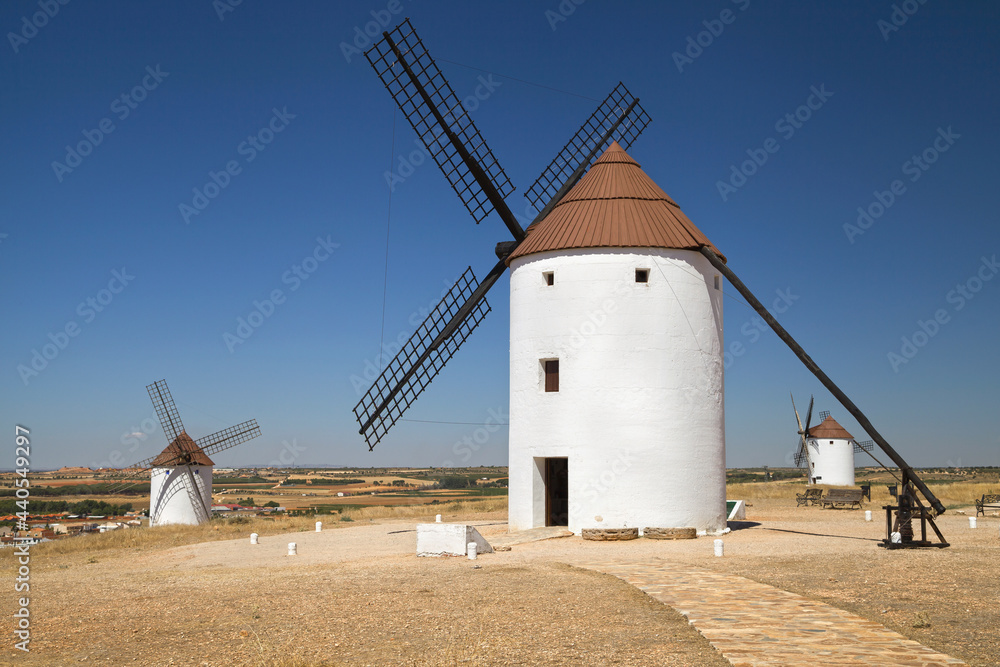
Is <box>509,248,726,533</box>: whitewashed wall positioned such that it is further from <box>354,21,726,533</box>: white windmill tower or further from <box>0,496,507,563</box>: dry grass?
<box>0,496,507,563</box>: dry grass

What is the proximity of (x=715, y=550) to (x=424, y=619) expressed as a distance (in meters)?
7.76

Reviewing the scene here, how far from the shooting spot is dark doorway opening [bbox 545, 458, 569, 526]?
2184cm

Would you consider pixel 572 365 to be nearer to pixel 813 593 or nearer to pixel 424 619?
pixel 813 593

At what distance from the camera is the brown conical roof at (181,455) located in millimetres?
38750

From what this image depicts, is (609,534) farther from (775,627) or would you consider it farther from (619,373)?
(775,627)

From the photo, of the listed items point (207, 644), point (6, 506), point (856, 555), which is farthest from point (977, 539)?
point (6, 506)

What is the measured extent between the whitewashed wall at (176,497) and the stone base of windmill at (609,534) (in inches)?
990

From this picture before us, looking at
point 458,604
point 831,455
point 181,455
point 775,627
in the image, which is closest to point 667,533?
point 458,604

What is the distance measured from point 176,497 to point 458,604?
31.6 m

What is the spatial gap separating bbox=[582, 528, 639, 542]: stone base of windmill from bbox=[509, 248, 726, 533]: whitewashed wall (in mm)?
646

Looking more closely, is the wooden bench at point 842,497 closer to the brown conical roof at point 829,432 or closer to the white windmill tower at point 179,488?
the brown conical roof at point 829,432

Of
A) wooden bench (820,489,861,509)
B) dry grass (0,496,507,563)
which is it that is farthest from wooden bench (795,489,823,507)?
dry grass (0,496,507,563)

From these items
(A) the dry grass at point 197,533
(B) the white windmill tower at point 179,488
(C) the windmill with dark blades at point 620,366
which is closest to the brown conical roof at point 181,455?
(B) the white windmill tower at point 179,488

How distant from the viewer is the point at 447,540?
16484 mm
